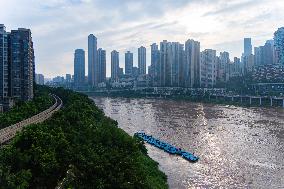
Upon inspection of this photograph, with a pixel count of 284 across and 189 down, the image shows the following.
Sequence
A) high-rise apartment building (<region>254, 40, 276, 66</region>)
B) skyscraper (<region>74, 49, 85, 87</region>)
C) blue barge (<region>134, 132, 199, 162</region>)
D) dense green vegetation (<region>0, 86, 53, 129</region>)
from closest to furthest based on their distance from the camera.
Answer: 1. blue barge (<region>134, 132, 199, 162</region>)
2. dense green vegetation (<region>0, 86, 53, 129</region>)
3. high-rise apartment building (<region>254, 40, 276, 66</region>)
4. skyscraper (<region>74, 49, 85, 87</region>)

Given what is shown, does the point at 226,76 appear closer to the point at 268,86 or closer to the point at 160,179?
the point at 268,86

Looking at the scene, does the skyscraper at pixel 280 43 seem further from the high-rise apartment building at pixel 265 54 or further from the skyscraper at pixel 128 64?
the skyscraper at pixel 128 64

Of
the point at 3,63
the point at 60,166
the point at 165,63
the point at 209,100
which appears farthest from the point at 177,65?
the point at 60,166

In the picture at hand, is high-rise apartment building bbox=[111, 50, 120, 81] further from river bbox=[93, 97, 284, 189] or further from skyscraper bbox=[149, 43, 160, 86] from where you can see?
river bbox=[93, 97, 284, 189]

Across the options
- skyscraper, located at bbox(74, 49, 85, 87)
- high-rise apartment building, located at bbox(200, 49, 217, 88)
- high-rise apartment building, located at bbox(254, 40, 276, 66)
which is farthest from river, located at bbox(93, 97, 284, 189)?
skyscraper, located at bbox(74, 49, 85, 87)

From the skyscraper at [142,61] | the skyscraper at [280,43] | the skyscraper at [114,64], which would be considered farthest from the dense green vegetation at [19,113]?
the skyscraper at [114,64]

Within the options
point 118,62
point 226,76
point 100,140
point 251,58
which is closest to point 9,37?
point 100,140

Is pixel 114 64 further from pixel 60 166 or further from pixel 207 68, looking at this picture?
pixel 60 166

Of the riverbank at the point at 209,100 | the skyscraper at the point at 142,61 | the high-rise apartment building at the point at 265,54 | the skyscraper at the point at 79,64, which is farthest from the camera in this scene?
the skyscraper at the point at 79,64
